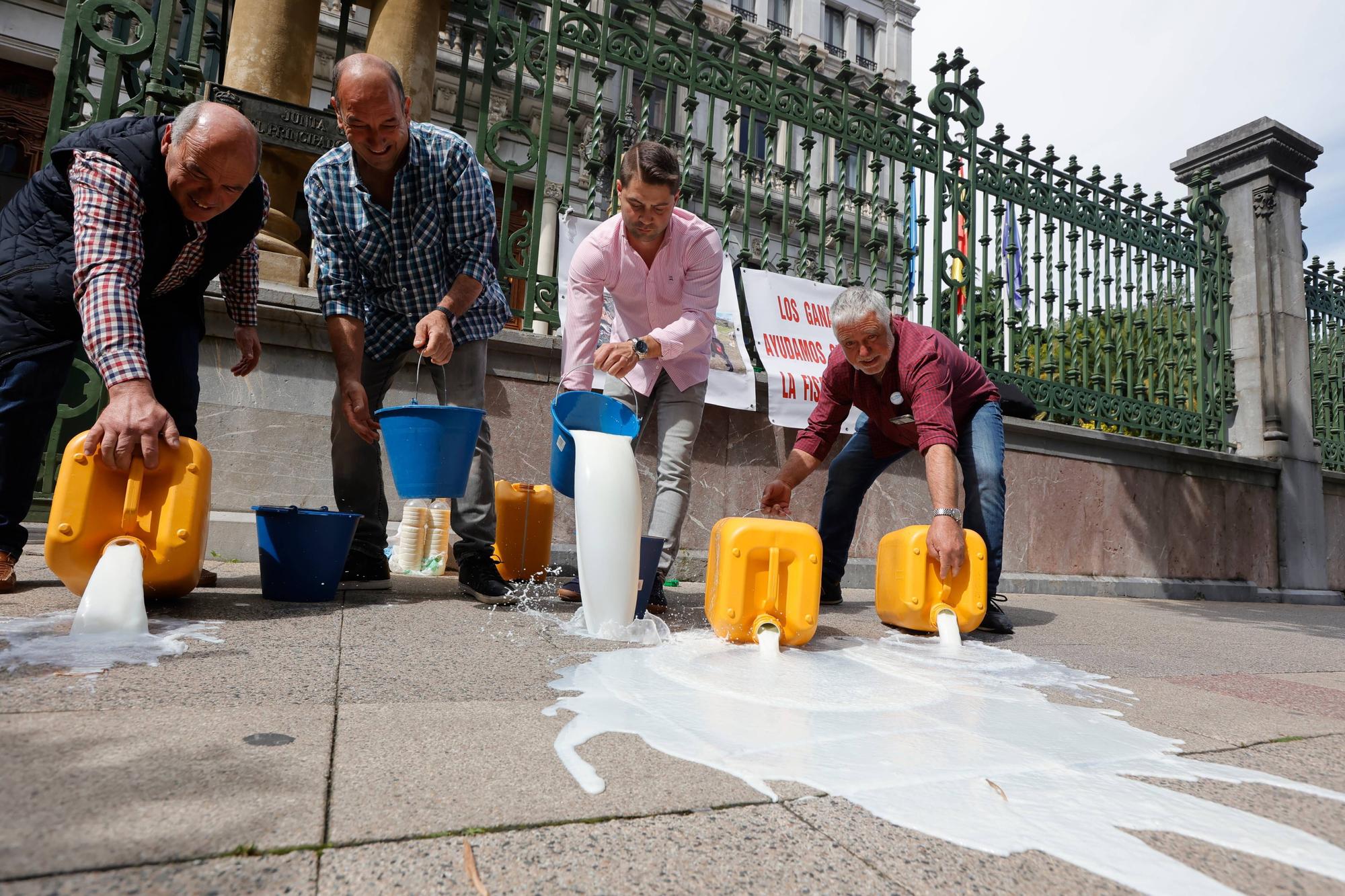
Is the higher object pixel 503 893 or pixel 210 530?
pixel 210 530

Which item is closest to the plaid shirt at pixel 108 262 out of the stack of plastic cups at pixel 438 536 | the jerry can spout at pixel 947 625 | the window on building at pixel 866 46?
the stack of plastic cups at pixel 438 536

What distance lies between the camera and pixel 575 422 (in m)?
2.66

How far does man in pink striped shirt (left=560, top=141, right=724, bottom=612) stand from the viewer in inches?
116

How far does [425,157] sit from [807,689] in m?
2.23

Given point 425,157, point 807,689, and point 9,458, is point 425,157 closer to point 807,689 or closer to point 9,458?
point 9,458

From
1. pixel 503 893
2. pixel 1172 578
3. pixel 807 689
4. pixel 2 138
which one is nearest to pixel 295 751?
pixel 503 893

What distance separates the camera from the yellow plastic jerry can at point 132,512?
6.48 ft

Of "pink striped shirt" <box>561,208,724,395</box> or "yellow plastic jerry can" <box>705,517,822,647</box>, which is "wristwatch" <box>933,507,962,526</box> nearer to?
"yellow plastic jerry can" <box>705,517,822,647</box>

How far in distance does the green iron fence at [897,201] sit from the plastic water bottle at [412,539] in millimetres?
1292

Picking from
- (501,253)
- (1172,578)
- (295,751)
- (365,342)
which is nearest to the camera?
(295,751)

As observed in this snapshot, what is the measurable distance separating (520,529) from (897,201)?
473 centimetres

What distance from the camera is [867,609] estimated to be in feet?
12.0

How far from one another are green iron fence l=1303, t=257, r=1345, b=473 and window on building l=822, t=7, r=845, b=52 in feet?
61.2

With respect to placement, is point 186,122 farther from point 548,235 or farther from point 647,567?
point 548,235
